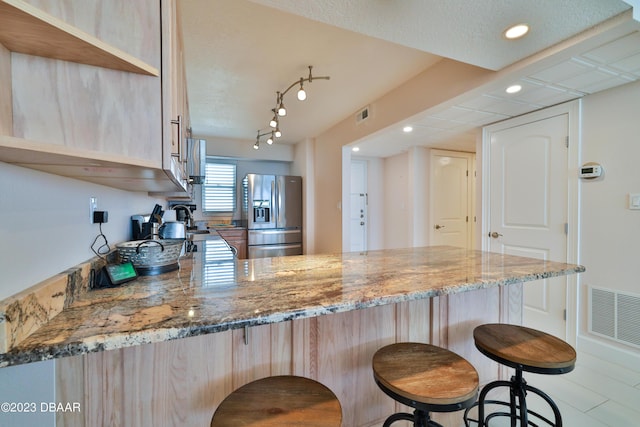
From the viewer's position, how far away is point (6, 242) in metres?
0.69

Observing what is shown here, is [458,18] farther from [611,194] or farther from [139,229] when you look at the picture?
[139,229]

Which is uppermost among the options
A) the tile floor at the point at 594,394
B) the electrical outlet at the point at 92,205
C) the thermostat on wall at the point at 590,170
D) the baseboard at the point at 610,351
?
the thermostat on wall at the point at 590,170

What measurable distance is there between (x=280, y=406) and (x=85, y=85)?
43.6 inches

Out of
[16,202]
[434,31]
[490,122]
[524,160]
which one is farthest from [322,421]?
[490,122]

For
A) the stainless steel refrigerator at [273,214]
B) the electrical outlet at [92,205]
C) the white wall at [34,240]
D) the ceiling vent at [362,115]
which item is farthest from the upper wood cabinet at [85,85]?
the stainless steel refrigerator at [273,214]

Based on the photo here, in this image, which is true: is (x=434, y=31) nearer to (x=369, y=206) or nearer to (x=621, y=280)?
(x=621, y=280)

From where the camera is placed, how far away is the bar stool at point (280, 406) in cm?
78

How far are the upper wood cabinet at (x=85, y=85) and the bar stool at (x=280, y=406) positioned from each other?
2.55ft

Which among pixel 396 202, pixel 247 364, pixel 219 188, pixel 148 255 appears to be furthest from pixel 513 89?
pixel 219 188

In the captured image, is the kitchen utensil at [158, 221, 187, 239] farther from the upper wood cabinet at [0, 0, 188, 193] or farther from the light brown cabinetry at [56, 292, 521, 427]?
the light brown cabinetry at [56, 292, 521, 427]

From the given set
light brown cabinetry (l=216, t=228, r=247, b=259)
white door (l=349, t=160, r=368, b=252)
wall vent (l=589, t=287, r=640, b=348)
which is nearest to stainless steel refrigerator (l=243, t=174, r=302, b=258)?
light brown cabinetry (l=216, t=228, r=247, b=259)

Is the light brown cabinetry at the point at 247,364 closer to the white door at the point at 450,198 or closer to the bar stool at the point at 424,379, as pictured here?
the bar stool at the point at 424,379

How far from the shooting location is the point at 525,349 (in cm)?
120

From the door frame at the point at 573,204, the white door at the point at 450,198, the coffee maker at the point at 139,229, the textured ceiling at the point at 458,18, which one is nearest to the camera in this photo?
the textured ceiling at the point at 458,18
